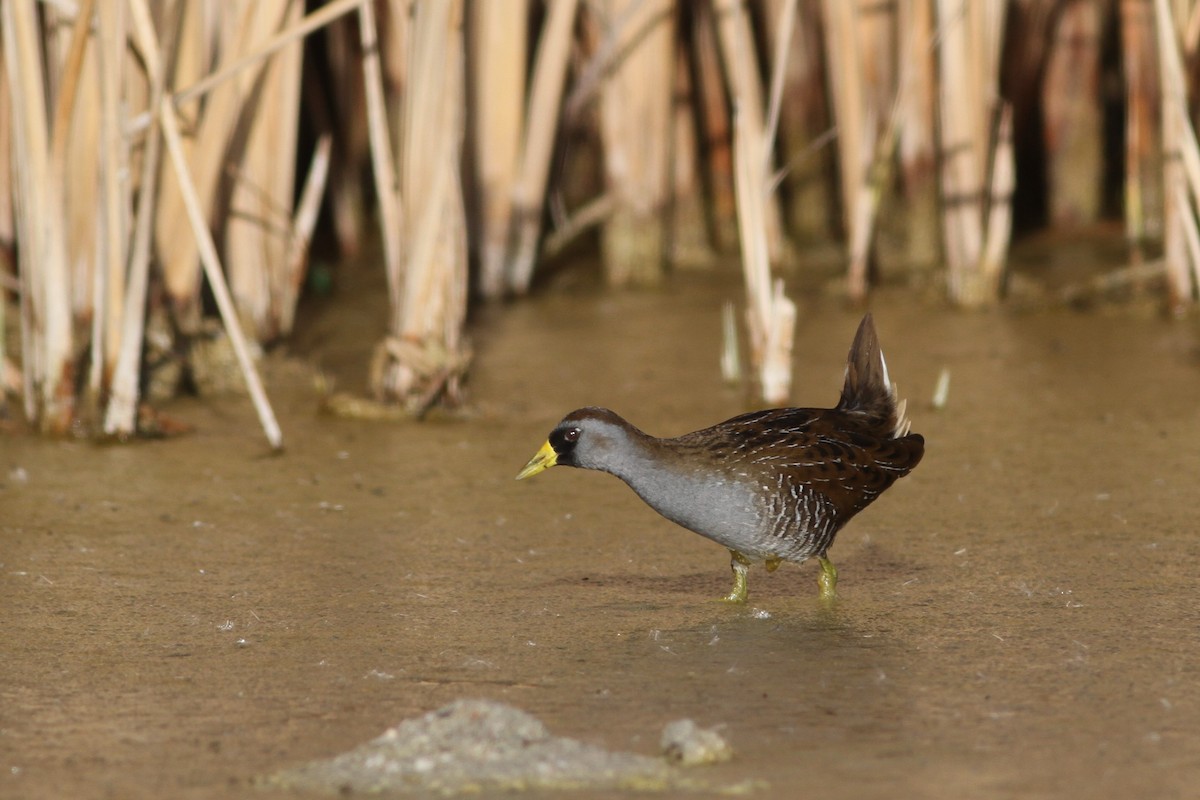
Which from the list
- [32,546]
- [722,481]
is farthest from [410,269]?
[722,481]

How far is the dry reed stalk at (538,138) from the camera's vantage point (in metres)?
6.91

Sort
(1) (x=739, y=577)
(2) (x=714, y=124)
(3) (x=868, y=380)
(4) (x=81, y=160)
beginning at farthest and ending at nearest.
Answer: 1. (2) (x=714, y=124)
2. (4) (x=81, y=160)
3. (3) (x=868, y=380)
4. (1) (x=739, y=577)

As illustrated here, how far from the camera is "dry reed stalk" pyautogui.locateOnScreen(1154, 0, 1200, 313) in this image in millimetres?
5668

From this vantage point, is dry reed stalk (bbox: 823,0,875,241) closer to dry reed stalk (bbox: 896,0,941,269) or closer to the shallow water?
dry reed stalk (bbox: 896,0,941,269)

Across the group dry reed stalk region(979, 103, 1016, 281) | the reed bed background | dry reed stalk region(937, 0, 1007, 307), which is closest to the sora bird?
the reed bed background

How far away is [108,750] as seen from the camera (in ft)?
9.43

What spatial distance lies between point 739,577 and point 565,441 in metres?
0.50

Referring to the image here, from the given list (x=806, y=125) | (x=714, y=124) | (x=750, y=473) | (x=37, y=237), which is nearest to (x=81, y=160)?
(x=37, y=237)

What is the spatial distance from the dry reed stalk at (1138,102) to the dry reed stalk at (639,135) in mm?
1921

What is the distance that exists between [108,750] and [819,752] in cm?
119

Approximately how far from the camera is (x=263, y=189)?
5996mm

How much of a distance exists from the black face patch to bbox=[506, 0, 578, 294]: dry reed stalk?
11.2ft

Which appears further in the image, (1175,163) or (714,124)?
(714,124)

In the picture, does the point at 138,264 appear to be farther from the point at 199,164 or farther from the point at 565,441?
the point at 565,441
